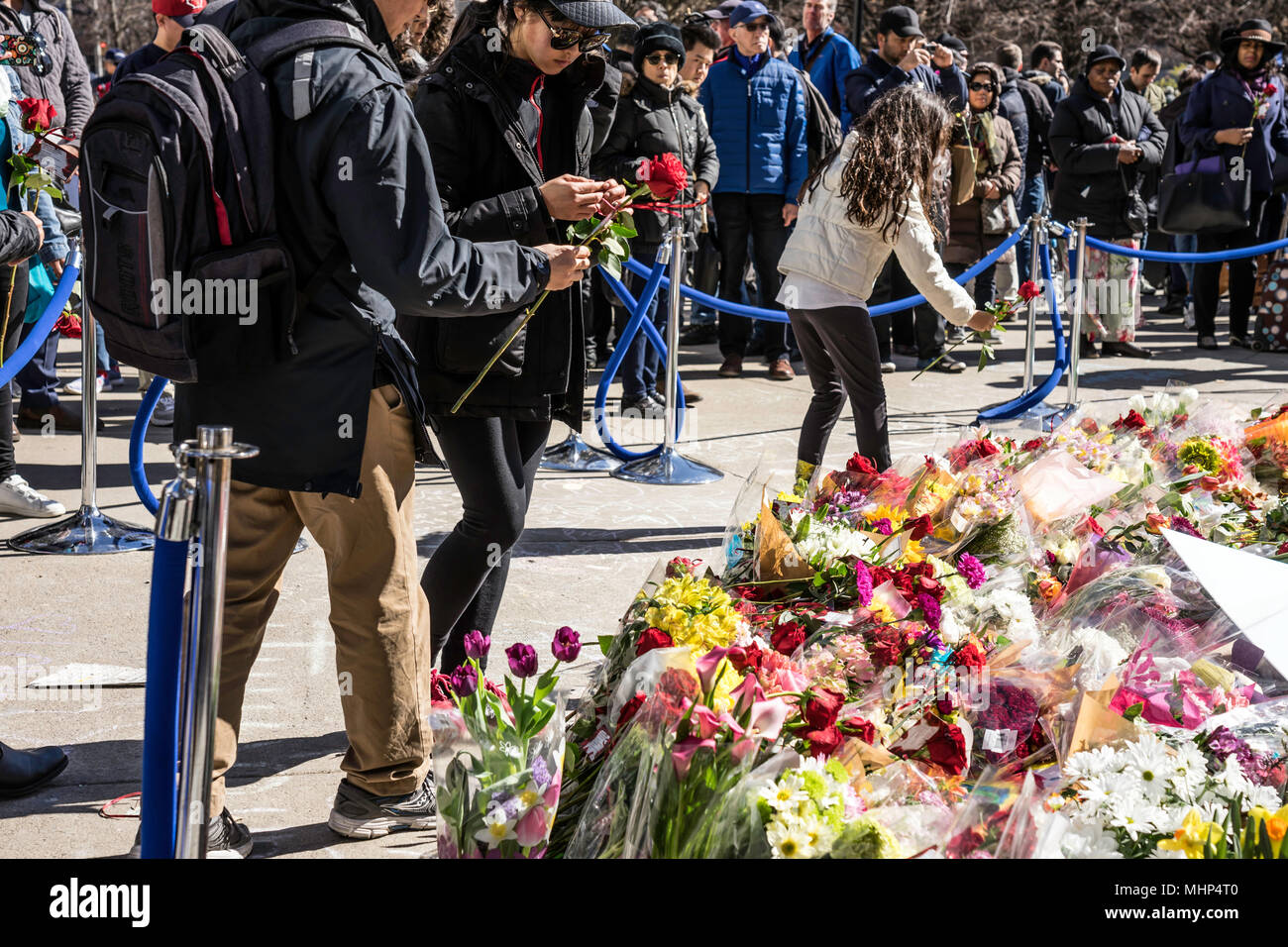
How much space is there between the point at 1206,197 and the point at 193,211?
9665 mm

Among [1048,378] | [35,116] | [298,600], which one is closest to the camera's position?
[298,600]

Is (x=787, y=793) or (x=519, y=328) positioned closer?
(x=787, y=793)

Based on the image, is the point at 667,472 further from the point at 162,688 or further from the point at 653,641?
the point at 162,688

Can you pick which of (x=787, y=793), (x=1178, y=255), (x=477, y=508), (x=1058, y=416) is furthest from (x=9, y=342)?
(x=1178, y=255)

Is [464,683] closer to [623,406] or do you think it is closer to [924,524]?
[924,524]

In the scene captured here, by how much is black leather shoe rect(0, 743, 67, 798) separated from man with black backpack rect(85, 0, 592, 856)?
2.10ft

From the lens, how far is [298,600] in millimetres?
4797

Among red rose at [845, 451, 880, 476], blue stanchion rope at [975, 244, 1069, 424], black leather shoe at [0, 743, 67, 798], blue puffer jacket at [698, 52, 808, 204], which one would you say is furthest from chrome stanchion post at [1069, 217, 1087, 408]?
black leather shoe at [0, 743, 67, 798]

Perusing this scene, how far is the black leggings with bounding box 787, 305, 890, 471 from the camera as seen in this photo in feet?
16.8

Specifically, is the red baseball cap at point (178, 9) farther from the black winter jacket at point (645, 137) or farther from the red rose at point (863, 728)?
the red rose at point (863, 728)
